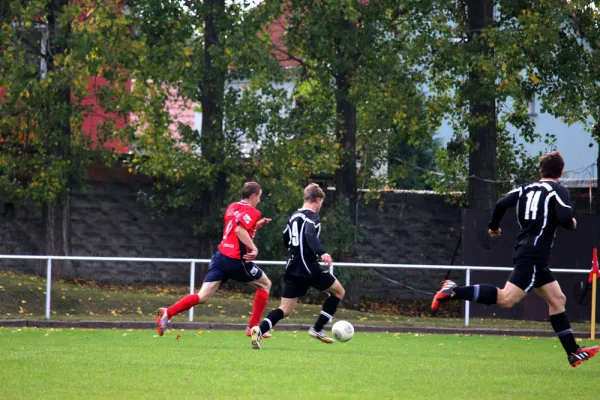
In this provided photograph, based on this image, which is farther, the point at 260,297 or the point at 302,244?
the point at 260,297

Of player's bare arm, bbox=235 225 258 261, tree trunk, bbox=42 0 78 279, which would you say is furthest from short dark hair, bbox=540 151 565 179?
tree trunk, bbox=42 0 78 279

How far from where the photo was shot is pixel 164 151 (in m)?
21.0

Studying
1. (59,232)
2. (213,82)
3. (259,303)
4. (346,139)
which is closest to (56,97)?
(59,232)

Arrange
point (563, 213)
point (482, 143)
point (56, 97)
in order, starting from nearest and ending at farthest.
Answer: point (563, 213)
point (56, 97)
point (482, 143)

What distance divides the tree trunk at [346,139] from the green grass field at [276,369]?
915 centimetres

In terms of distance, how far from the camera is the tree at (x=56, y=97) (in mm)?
20422

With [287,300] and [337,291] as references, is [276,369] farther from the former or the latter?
[337,291]

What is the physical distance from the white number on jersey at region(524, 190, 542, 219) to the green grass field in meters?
1.46

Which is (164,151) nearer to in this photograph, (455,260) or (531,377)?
(455,260)

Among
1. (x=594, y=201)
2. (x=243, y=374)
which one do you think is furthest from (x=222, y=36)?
(x=243, y=374)

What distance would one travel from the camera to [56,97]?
2122 cm

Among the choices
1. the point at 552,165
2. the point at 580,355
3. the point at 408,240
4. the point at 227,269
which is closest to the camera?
the point at 580,355

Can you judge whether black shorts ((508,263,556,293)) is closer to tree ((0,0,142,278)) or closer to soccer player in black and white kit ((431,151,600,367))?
soccer player in black and white kit ((431,151,600,367))

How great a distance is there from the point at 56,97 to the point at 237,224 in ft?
34.8
